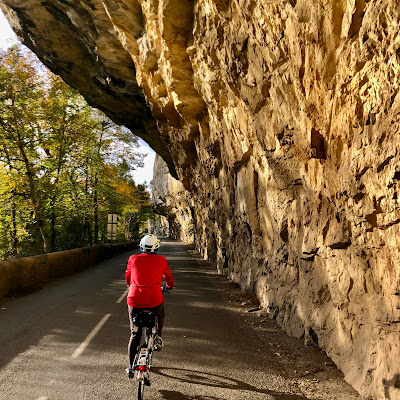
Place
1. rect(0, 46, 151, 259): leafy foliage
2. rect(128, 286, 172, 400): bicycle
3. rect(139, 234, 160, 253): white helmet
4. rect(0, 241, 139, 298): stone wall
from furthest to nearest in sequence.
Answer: rect(0, 46, 151, 259): leafy foliage, rect(0, 241, 139, 298): stone wall, rect(139, 234, 160, 253): white helmet, rect(128, 286, 172, 400): bicycle

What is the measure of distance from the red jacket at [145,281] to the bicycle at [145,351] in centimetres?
15

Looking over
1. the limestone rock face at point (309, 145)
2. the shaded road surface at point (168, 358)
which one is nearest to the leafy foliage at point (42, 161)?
the limestone rock face at point (309, 145)

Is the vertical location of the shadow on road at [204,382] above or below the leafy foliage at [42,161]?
below

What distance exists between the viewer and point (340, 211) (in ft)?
16.6

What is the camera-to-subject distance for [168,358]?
5426mm

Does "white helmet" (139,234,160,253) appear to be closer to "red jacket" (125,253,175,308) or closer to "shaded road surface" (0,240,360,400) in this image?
"red jacket" (125,253,175,308)

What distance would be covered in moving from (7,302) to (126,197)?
2282cm

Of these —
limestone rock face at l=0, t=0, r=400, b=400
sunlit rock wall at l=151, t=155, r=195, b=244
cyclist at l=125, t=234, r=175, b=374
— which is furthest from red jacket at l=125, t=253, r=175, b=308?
sunlit rock wall at l=151, t=155, r=195, b=244

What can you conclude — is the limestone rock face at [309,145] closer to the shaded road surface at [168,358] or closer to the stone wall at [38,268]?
the shaded road surface at [168,358]

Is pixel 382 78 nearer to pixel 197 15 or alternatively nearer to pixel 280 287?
pixel 280 287

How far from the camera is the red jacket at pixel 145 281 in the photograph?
172 inches

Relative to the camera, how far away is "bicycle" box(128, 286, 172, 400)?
12.6 feet

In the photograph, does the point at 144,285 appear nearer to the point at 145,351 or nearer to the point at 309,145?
the point at 145,351

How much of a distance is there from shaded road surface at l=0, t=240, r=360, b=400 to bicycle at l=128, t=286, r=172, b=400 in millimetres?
412
